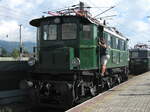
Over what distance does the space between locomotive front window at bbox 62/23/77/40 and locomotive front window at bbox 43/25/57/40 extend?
0.42m

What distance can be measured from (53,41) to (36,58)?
103cm

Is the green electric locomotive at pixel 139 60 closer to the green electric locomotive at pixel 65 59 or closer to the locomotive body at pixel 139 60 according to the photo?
the locomotive body at pixel 139 60

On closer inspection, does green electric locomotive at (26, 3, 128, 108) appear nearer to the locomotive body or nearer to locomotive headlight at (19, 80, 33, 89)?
locomotive headlight at (19, 80, 33, 89)

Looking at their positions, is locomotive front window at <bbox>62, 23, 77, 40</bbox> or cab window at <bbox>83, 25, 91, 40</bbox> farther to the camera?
cab window at <bbox>83, 25, 91, 40</bbox>

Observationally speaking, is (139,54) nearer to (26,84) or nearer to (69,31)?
(69,31)

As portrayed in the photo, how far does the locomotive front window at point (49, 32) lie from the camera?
1250 cm

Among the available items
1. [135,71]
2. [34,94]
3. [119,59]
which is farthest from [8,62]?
[135,71]

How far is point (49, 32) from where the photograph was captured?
12688 millimetres

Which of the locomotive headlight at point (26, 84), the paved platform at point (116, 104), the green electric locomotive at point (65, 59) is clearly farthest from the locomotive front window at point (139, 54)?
the locomotive headlight at point (26, 84)

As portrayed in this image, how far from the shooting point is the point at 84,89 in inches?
478

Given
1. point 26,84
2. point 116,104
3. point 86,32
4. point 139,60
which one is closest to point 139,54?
point 139,60

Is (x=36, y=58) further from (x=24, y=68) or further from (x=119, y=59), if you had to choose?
(x=119, y=59)

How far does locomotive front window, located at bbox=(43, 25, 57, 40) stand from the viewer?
12500 millimetres

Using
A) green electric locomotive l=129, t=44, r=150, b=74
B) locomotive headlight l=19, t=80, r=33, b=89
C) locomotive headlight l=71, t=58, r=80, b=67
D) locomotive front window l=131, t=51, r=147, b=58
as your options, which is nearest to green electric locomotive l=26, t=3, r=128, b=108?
locomotive headlight l=71, t=58, r=80, b=67
